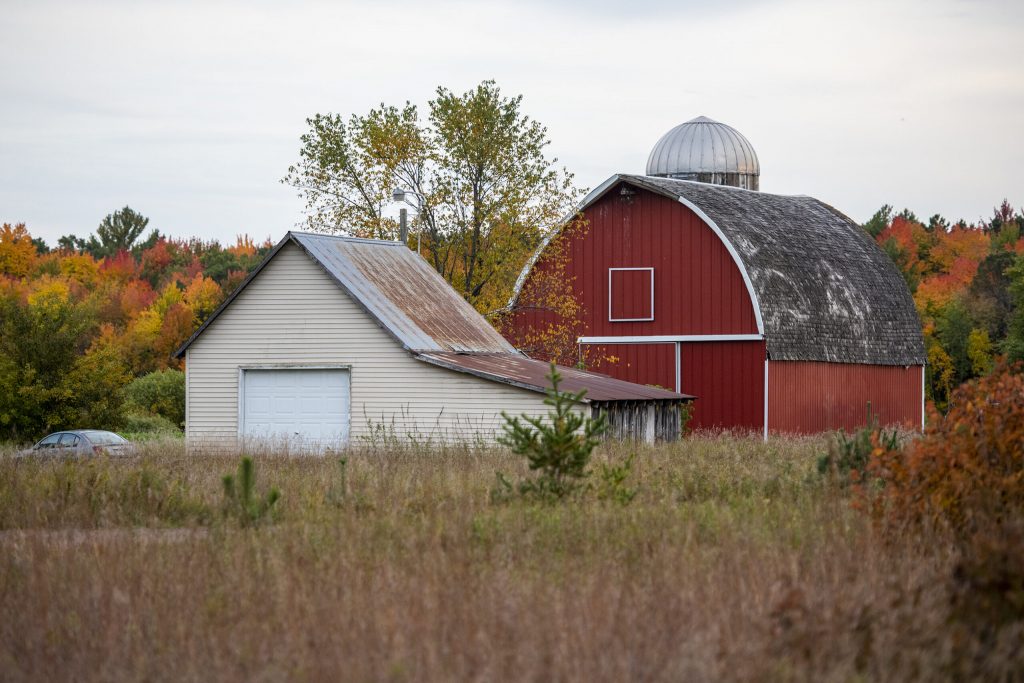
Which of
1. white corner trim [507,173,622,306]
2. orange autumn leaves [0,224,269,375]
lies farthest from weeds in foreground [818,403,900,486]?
orange autumn leaves [0,224,269,375]

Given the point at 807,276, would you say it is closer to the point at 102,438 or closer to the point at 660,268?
the point at 660,268

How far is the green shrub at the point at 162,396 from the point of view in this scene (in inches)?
1954

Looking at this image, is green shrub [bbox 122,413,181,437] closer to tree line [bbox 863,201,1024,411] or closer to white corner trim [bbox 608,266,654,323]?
white corner trim [bbox 608,266,654,323]

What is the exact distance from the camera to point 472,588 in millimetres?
8695

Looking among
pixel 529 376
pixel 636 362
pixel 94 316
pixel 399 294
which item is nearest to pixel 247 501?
pixel 529 376

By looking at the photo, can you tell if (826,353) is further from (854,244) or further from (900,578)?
(900,578)

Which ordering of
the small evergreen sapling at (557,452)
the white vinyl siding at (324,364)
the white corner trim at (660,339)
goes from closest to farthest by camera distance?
1. the small evergreen sapling at (557,452)
2. the white vinyl siding at (324,364)
3. the white corner trim at (660,339)

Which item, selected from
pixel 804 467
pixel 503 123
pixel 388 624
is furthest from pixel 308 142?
pixel 388 624

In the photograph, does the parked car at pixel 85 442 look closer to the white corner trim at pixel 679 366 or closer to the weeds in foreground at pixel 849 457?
the white corner trim at pixel 679 366

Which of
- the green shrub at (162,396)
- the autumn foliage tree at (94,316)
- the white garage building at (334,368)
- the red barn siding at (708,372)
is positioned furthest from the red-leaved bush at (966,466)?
the green shrub at (162,396)

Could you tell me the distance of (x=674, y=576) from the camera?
8.82 meters

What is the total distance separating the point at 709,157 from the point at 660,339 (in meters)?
10.6

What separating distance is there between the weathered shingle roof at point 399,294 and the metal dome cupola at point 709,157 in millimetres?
14665

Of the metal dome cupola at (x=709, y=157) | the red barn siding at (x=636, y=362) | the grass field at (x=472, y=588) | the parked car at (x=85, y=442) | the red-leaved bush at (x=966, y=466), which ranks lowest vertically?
the parked car at (x=85, y=442)
